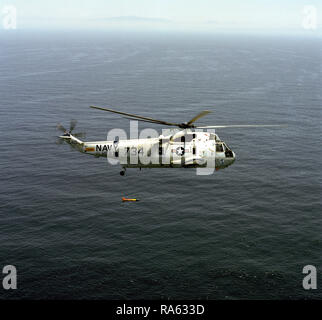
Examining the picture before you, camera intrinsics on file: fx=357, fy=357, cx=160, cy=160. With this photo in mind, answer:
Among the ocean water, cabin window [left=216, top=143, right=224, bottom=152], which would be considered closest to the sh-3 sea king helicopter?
cabin window [left=216, top=143, right=224, bottom=152]

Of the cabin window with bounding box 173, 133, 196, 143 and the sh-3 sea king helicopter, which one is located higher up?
the cabin window with bounding box 173, 133, 196, 143

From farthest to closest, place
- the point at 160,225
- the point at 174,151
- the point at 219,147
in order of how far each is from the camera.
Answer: the point at 160,225
the point at 219,147
the point at 174,151

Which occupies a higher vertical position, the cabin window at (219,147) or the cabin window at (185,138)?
the cabin window at (185,138)

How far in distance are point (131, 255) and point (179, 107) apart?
118 m

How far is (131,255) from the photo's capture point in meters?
75.8

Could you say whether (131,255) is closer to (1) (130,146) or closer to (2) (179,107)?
(1) (130,146)

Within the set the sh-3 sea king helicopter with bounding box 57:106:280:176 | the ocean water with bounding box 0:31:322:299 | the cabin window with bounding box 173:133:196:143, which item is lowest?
the ocean water with bounding box 0:31:322:299

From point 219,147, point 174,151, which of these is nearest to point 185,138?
point 174,151

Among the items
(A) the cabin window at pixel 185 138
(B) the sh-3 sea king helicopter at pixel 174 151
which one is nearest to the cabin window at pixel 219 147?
(B) the sh-3 sea king helicopter at pixel 174 151

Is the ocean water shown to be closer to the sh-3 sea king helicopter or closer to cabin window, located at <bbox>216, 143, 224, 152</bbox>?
the sh-3 sea king helicopter

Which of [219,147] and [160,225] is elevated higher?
[219,147]

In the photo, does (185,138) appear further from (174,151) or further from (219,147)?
(219,147)

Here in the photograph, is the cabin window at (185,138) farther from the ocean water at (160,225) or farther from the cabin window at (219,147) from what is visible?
the ocean water at (160,225)
